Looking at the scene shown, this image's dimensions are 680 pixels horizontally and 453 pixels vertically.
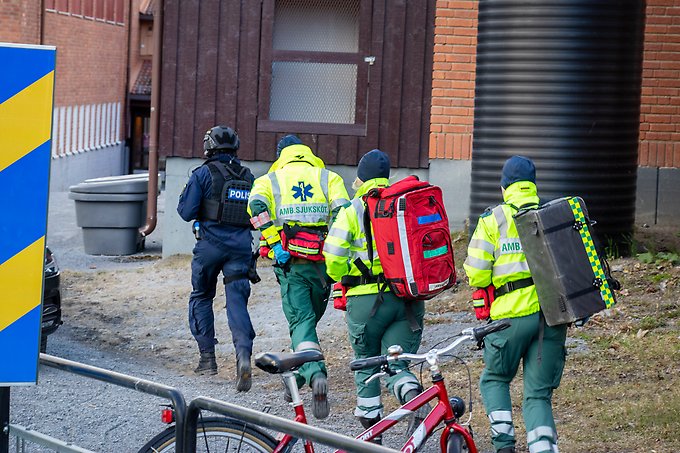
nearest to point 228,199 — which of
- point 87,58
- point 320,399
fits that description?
point 320,399

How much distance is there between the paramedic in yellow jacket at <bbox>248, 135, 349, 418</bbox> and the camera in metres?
8.47

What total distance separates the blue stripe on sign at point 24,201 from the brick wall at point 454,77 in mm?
11556

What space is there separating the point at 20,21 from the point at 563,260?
1032 inches

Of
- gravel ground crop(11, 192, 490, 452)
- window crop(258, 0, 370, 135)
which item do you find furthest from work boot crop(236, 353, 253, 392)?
window crop(258, 0, 370, 135)

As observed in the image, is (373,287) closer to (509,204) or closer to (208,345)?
(509,204)

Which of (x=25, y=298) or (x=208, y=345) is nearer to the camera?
(x=25, y=298)

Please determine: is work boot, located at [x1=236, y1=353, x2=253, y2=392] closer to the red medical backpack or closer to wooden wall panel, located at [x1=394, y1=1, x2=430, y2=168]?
the red medical backpack

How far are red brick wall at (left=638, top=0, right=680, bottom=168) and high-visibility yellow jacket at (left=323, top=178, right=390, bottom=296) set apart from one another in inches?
334

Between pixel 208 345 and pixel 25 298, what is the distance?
5844 mm

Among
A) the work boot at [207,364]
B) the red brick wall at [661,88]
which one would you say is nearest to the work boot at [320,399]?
the work boot at [207,364]

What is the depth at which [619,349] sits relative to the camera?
372 inches

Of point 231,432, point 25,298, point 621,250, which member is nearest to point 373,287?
point 231,432

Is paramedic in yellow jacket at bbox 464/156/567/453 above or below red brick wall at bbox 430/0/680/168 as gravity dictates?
below

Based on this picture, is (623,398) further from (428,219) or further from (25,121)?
(25,121)
